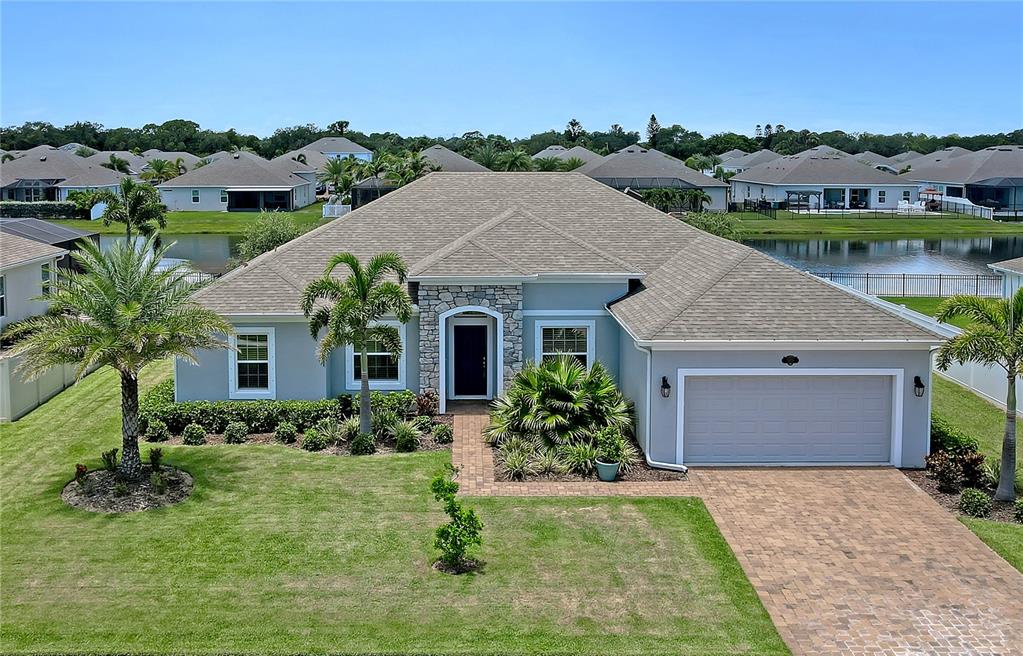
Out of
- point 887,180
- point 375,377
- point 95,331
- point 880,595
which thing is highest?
point 887,180

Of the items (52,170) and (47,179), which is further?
A: (52,170)

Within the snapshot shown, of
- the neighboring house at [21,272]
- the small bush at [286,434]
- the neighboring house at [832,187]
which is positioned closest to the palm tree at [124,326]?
the small bush at [286,434]

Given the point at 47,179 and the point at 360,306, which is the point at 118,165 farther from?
the point at 360,306

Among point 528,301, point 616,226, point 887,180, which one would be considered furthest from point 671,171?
point 528,301

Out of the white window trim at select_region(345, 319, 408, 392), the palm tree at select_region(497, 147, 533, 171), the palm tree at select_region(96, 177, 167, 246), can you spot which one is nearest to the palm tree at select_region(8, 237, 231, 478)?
the white window trim at select_region(345, 319, 408, 392)

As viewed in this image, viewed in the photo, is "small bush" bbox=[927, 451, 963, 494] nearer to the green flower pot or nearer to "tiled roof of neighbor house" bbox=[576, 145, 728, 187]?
the green flower pot

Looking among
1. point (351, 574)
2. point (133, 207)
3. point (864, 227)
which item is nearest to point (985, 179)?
point (864, 227)

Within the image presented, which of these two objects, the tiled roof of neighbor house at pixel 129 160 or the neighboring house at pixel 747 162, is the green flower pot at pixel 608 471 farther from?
the neighboring house at pixel 747 162

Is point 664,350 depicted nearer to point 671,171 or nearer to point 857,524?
point 857,524
